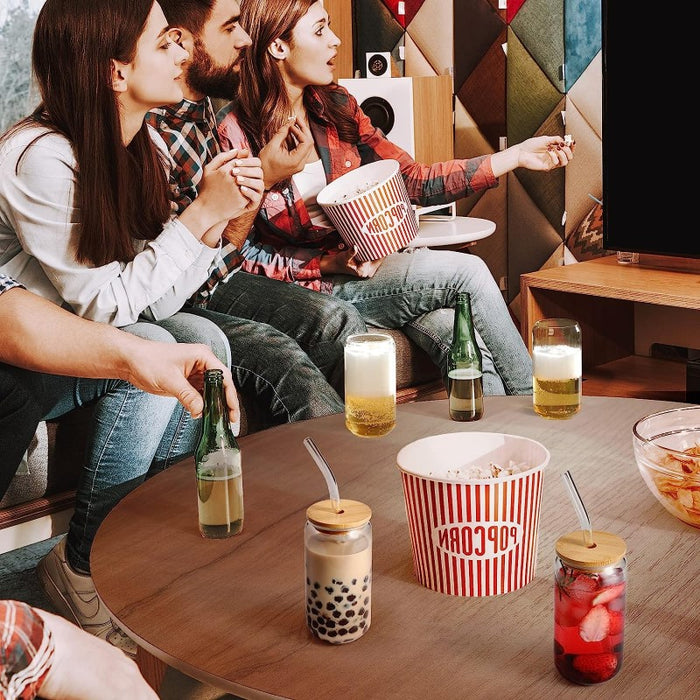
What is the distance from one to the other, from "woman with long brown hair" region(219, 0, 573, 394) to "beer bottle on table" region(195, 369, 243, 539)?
1278 mm

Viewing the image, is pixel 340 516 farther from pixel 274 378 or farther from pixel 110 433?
pixel 274 378

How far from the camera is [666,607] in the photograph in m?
0.94

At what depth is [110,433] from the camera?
1843 millimetres

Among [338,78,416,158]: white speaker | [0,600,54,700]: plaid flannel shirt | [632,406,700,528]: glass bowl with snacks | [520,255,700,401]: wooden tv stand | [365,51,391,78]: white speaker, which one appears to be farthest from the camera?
[365,51,391,78]: white speaker

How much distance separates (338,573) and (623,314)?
2472 mm

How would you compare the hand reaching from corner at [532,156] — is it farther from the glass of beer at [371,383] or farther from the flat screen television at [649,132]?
the glass of beer at [371,383]

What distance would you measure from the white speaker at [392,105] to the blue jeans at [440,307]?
721mm

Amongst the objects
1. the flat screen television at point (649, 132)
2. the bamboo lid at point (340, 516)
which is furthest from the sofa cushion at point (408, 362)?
the bamboo lid at point (340, 516)

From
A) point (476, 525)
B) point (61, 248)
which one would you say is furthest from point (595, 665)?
point (61, 248)

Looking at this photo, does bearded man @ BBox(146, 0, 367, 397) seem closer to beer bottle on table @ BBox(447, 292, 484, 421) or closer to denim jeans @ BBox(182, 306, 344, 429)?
denim jeans @ BBox(182, 306, 344, 429)

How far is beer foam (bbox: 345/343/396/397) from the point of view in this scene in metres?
1.44

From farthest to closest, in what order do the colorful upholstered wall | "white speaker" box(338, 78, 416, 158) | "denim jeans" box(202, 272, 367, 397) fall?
the colorful upholstered wall < "white speaker" box(338, 78, 416, 158) < "denim jeans" box(202, 272, 367, 397)

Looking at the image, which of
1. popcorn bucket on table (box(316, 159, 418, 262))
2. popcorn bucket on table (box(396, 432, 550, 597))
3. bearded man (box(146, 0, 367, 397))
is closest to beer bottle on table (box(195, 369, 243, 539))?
popcorn bucket on table (box(396, 432, 550, 597))

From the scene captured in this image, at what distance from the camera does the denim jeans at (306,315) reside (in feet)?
7.72
